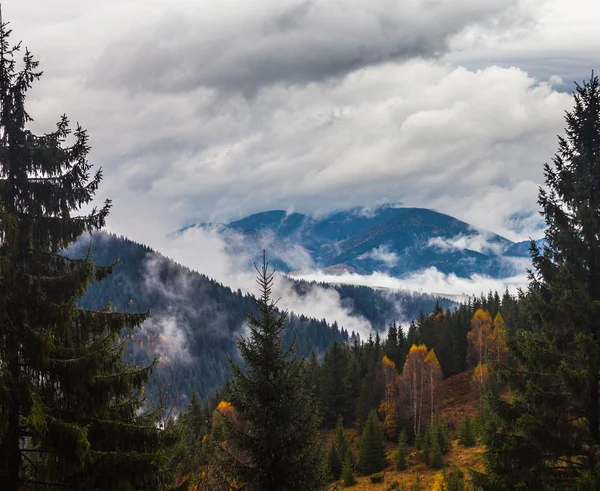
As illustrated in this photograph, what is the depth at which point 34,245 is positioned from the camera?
11883 millimetres

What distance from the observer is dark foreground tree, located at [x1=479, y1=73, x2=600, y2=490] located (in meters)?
14.4

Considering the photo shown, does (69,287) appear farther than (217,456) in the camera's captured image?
No

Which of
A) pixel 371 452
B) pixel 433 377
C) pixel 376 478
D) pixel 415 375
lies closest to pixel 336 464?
pixel 371 452

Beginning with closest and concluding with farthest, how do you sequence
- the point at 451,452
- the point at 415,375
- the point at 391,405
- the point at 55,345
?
the point at 55,345
the point at 451,452
the point at 391,405
the point at 415,375

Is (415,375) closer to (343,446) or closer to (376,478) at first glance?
(343,446)

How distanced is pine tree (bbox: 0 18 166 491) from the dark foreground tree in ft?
35.0

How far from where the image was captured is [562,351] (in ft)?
50.0

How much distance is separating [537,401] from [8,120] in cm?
1665

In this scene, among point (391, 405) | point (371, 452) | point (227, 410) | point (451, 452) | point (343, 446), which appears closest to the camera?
point (451, 452)

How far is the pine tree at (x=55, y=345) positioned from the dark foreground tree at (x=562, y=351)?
10668 mm

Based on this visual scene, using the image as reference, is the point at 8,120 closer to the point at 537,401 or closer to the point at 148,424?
the point at 148,424

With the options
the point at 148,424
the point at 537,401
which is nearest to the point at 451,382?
the point at 537,401

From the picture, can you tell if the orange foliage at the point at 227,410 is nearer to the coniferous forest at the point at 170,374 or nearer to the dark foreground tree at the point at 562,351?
the coniferous forest at the point at 170,374

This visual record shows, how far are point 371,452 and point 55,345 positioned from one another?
4967 centimetres
